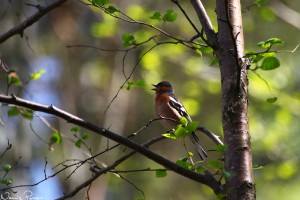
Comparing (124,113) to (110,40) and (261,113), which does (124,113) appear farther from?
(261,113)

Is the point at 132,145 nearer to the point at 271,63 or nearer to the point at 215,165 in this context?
the point at 215,165

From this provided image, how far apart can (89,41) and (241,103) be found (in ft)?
27.5

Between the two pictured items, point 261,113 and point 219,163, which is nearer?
point 219,163

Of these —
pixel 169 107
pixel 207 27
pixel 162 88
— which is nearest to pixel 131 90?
pixel 162 88

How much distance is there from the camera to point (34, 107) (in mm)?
3053

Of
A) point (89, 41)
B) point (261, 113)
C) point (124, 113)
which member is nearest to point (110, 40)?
point (89, 41)

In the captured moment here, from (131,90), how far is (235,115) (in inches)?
A: 284

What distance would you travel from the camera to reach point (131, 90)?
10367 mm

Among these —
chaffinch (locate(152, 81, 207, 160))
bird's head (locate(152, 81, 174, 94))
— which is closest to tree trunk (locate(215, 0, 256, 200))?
chaffinch (locate(152, 81, 207, 160))

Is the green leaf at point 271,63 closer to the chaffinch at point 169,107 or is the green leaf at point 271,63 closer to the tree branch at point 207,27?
the tree branch at point 207,27

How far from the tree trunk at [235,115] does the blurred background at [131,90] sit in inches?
171

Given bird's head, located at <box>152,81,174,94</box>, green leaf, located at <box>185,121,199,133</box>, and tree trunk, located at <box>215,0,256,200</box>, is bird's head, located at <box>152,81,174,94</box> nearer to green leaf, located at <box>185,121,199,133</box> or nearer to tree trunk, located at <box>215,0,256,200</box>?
tree trunk, located at <box>215,0,256,200</box>

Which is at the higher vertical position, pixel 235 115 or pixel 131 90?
pixel 131 90

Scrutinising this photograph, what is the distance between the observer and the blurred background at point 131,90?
8531 millimetres
